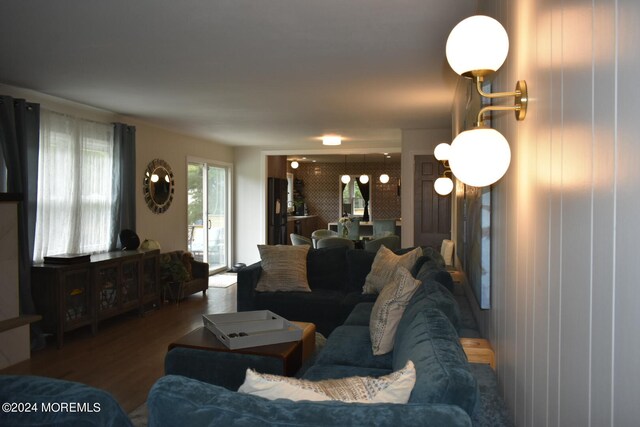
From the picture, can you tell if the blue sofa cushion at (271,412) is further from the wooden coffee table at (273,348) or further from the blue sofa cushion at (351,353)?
the wooden coffee table at (273,348)

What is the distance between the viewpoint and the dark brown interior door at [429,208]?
749 centimetres

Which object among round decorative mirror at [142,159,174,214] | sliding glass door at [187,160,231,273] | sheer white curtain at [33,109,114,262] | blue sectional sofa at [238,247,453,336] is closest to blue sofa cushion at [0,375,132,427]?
blue sectional sofa at [238,247,453,336]

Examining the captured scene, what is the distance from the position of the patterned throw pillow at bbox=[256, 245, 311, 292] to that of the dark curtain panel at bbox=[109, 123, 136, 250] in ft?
6.91

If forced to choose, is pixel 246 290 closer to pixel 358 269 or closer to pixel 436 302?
pixel 358 269

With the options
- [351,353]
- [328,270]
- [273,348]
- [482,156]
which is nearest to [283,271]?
[328,270]

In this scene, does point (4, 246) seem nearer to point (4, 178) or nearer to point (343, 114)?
point (4, 178)

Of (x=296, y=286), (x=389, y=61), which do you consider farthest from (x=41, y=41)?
(x=296, y=286)

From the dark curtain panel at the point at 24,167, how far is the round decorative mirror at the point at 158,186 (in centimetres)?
211

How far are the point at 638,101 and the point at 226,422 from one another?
3.45ft

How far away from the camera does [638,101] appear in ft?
2.35

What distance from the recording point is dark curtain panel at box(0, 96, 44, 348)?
14.7 feet

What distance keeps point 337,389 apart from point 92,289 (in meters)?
4.38

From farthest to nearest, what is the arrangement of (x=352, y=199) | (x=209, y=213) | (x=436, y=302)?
1. (x=352, y=199)
2. (x=209, y=213)
3. (x=436, y=302)

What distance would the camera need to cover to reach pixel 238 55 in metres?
3.67
